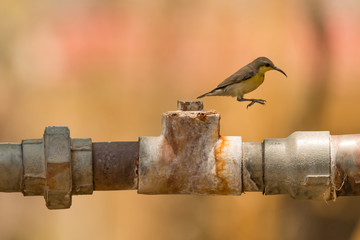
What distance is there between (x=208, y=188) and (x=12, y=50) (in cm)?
560

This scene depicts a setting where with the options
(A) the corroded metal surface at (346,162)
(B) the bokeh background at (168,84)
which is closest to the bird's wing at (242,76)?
(A) the corroded metal surface at (346,162)

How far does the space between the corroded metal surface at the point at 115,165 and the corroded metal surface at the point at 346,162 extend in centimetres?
106

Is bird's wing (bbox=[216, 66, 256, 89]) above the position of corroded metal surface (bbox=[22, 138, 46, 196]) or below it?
above

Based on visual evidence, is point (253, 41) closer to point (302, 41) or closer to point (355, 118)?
point (302, 41)

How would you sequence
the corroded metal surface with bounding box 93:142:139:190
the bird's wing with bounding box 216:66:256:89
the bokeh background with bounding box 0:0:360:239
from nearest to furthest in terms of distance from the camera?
the corroded metal surface with bounding box 93:142:139:190, the bird's wing with bounding box 216:66:256:89, the bokeh background with bounding box 0:0:360:239

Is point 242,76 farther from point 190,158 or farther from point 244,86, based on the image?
point 190,158

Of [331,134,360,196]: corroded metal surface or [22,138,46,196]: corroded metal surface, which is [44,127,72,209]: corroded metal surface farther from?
[331,134,360,196]: corroded metal surface

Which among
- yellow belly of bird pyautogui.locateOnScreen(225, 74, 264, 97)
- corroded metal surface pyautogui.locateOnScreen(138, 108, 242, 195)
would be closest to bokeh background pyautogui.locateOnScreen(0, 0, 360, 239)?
yellow belly of bird pyautogui.locateOnScreen(225, 74, 264, 97)

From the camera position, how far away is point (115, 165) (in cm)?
414

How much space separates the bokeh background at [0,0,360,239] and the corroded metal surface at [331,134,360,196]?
16.0 ft

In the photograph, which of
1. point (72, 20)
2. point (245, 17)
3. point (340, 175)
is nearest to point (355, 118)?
point (245, 17)

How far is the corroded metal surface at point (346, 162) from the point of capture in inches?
158

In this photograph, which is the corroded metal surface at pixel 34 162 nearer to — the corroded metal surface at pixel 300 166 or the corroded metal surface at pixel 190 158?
the corroded metal surface at pixel 190 158

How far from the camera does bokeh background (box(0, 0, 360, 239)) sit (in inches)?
354
